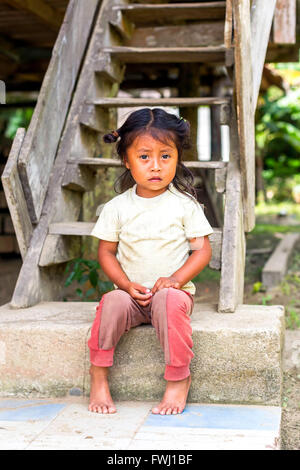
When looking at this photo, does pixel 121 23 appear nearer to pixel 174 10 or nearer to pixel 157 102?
pixel 174 10

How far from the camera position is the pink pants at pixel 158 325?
235 cm

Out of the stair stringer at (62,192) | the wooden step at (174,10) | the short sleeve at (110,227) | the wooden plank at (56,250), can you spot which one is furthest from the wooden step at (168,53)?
the short sleeve at (110,227)

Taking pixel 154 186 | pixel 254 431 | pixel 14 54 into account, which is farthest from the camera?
pixel 14 54

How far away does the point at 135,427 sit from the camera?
2170 mm

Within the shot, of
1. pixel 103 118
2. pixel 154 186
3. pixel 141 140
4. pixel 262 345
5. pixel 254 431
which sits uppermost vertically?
pixel 103 118

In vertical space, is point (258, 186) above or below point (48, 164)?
above

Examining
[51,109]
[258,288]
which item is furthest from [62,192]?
[258,288]

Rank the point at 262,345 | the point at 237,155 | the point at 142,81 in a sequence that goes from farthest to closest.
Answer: the point at 142,81 → the point at 237,155 → the point at 262,345

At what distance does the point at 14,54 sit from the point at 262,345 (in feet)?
19.1

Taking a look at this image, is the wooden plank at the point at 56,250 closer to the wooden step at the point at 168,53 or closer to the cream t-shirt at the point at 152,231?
the cream t-shirt at the point at 152,231

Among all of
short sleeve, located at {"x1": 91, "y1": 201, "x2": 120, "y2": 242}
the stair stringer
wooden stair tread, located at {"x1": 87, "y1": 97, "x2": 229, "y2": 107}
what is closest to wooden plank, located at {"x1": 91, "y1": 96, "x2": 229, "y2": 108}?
wooden stair tread, located at {"x1": 87, "y1": 97, "x2": 229, "y2": 107}

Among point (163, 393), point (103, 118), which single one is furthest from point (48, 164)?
point (163, 393)

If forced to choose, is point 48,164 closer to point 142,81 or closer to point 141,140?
point 141,140

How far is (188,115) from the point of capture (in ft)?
21.7
